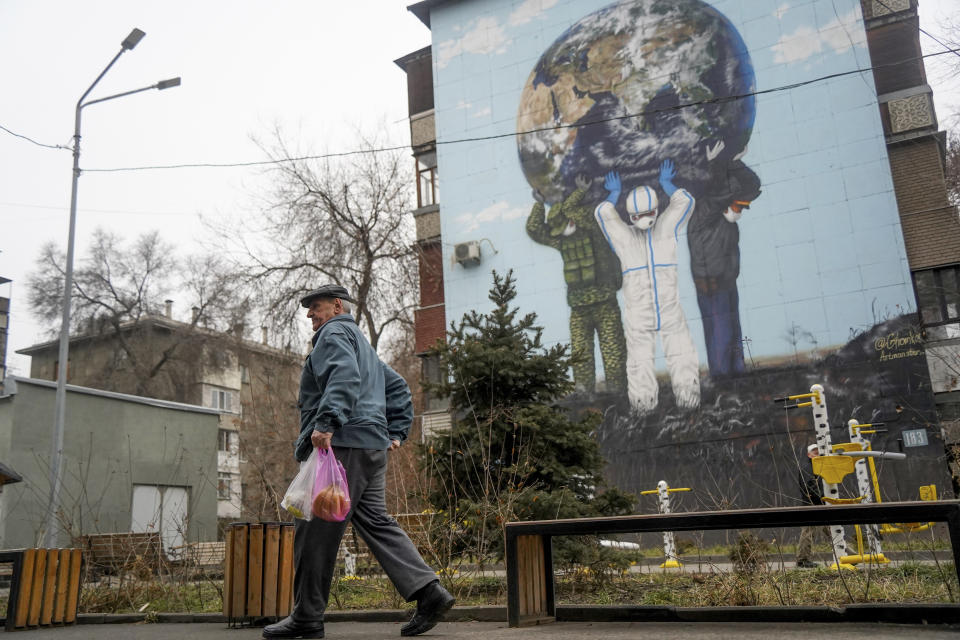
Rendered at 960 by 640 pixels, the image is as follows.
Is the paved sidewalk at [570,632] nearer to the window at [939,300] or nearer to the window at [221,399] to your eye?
the window at [939,300]

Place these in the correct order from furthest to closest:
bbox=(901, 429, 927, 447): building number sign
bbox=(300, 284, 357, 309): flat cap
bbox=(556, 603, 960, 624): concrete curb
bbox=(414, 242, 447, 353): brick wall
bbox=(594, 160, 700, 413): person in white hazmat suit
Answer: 1. bbox=(414, 242, 447, 353): brick wall
2. bbox=(594, 160, 700, 413): person in white hazmat suit
3. bbox=(901, 429, 927, 447): building number sign
4. bbox=(300, 284, 357, 309): flat cap
5. bbox=(556, 603, 960, 624): concrete curb

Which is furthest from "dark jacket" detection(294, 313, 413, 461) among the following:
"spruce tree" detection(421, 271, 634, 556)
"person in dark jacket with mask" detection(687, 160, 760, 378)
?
"person in dark jacket with mask" detection(687, 160, 760, 378)

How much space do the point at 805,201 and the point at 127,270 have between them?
1335 inches

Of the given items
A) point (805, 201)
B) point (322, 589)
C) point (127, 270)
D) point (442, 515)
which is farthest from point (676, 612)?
point (127, 270)

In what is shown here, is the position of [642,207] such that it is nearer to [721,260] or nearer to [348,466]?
[721,260]

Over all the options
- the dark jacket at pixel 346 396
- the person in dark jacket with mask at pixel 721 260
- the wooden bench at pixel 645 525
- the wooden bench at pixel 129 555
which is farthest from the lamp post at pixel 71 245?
the wooden bench at pixel 645 525

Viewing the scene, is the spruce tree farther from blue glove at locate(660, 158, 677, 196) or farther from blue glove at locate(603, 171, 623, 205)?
blue glove at locate(603, 171, 623, 205)

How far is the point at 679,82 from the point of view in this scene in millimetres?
21812

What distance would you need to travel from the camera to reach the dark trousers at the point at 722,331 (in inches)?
789

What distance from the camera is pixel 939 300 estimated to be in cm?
1866

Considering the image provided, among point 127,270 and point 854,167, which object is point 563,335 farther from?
point 127,270

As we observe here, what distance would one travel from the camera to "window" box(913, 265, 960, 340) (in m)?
18.4

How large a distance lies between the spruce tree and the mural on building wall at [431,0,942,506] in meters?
9.94

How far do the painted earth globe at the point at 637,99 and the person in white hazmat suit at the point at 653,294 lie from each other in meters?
0.58
